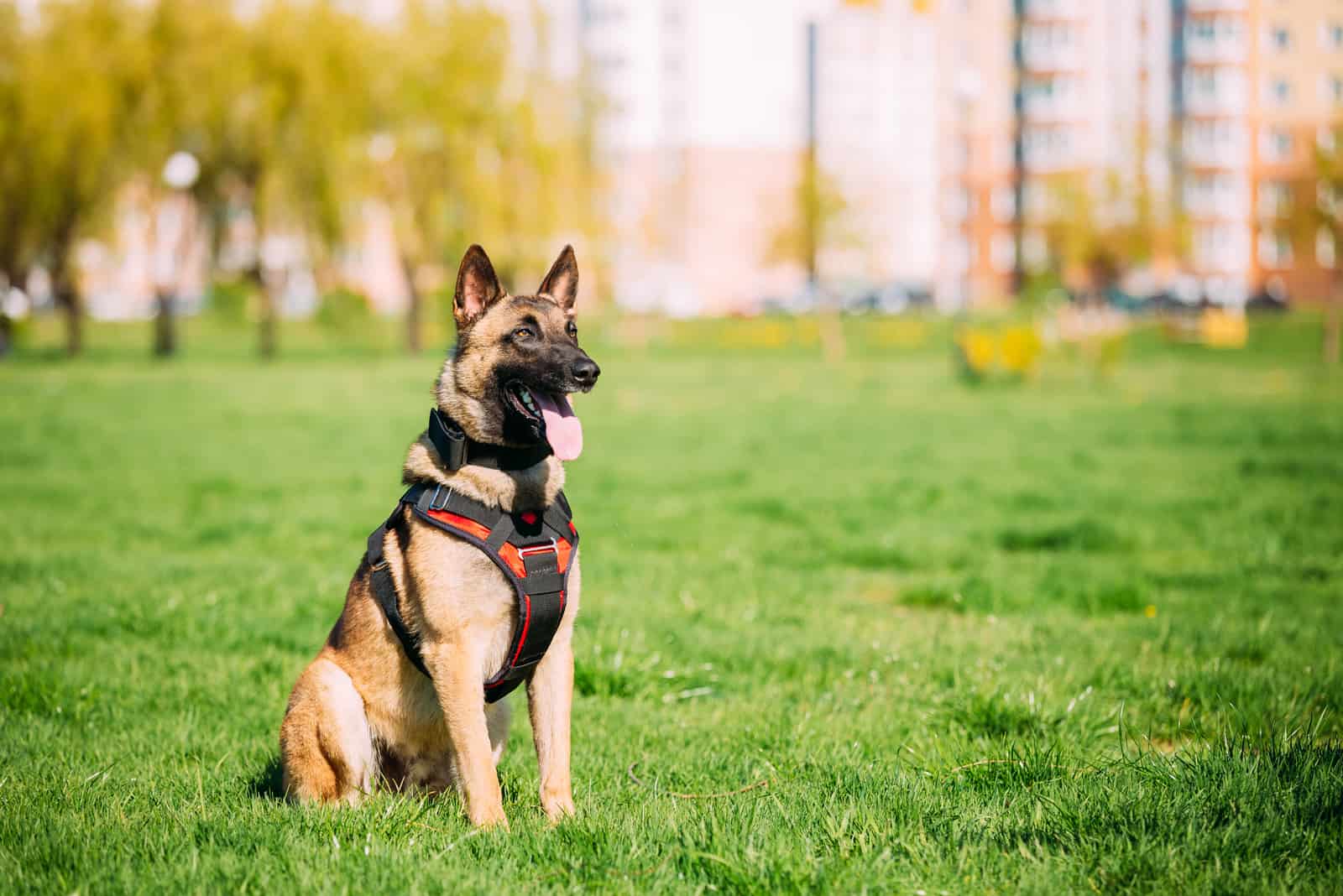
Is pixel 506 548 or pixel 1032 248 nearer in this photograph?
pixel 506 548

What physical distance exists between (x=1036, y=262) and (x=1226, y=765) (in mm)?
92347

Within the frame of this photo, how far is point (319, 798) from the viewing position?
171 inches

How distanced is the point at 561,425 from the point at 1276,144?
Result: 107 meters

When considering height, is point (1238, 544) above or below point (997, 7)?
below

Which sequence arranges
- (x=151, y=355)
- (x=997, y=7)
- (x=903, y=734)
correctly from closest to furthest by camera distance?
(x=903, y=734) < (x=151, y=355) < (x=997, y=7)

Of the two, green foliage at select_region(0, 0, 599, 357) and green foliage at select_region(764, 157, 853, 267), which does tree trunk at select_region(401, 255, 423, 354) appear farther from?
green foliage at select_region(764, 157, 853, 267)

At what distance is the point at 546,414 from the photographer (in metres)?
4.42

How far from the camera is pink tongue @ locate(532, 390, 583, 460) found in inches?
169

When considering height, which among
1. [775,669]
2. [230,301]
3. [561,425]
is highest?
[230,301]

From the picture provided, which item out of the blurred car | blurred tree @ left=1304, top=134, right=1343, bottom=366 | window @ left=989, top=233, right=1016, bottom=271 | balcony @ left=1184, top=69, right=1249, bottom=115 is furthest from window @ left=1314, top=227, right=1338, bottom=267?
window @ left=989, top=233, right=1016, bottom=271

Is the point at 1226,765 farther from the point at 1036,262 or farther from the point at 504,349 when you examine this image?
the point at 1036,262

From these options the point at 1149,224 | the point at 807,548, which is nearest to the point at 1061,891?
the point at 807,548

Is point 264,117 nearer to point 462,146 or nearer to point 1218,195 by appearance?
point 462,146

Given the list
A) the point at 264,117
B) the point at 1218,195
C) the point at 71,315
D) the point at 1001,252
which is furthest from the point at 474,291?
the point at 1218,195
